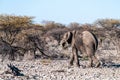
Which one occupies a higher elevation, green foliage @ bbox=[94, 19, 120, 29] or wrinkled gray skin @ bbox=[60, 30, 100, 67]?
green foliage @ bbox=[94, 19, 120, 29]

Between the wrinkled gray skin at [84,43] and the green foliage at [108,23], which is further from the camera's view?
the green foliage at [108,23]

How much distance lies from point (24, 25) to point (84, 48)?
1100cm

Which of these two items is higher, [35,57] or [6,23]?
[6,23]

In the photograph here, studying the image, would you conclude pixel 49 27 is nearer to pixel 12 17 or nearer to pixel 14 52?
pixel 12 17

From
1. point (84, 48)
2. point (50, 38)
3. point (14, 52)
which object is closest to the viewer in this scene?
point (84, 48)

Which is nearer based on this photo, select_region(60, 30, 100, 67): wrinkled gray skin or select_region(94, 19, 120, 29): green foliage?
select_region(60, 30, 100, 67): wrinkled gray skin

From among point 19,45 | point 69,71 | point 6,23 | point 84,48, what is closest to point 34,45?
point 19,45

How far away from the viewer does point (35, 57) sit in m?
24.6

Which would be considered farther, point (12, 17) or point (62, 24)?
point (62, 24)

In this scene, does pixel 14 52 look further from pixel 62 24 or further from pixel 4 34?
pixel 62 24

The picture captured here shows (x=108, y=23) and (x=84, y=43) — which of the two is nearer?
(x=84, y=43)

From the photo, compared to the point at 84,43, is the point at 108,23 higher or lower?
higher

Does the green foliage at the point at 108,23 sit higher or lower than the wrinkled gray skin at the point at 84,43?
higher

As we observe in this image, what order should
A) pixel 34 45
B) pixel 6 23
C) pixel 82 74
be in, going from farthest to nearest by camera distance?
pixel 6 23 < pixel 34 45 < pixel 82 74
